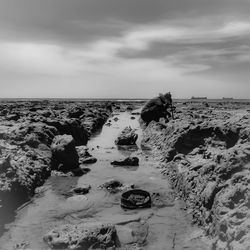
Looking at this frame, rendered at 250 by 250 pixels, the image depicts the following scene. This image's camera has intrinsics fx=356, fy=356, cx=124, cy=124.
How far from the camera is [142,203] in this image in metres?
10.8

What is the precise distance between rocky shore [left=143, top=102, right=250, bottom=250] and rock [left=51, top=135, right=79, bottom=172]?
4.05 m

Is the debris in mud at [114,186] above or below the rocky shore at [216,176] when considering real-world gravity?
below

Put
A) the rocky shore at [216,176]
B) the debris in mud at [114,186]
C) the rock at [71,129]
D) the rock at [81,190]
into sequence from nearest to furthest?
the rocky shore at [216,176], the rock at [81,190], the debris in mud at [114,186], the rock at [71,129]

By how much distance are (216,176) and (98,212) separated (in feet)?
11.7

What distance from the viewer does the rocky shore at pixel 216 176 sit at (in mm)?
7570

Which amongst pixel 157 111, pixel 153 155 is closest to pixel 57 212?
pixel 153 155

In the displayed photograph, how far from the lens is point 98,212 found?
10.4 m

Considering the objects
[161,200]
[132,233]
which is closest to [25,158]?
[161,200]

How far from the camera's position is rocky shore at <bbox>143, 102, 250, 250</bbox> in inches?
298

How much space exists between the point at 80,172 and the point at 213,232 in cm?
795

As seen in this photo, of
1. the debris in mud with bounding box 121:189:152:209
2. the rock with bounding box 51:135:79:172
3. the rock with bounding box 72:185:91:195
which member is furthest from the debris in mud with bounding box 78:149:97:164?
the debris in mud with bounding box 121:189:152:209

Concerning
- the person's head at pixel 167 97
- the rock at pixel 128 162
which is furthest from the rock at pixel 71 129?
the person's head at pixel 167 97

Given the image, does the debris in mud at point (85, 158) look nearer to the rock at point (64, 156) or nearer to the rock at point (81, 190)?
the rock at point (64, 156)

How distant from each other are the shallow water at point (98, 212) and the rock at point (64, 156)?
1012 millimetres
